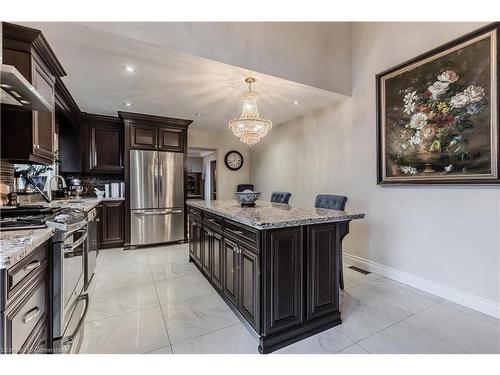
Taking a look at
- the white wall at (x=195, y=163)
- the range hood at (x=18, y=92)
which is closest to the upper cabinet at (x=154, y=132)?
the range hood at (x=18, y=92)

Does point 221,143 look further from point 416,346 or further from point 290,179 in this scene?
point 416,346

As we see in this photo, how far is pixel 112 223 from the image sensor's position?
13.7 feet

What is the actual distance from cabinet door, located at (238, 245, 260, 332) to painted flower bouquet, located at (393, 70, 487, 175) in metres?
2.19

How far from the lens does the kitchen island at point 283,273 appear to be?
5.42 ft

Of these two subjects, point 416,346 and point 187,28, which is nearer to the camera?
point 416,346

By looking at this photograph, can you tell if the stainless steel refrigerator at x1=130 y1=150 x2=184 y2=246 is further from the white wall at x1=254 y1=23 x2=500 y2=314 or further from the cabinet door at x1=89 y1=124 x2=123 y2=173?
the white wall at x1=254 y1=23 x2=500 y2=314

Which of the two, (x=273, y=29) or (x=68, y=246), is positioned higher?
(x=273, y=29)

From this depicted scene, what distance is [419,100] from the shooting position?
2617mm

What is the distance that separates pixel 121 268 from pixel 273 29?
12.1 feet

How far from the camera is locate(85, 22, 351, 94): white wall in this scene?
220 centimetres

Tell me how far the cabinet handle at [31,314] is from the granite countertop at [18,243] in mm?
313

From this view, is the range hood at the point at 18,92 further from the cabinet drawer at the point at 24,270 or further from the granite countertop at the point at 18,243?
the cabinet drawer at the point at 24,270
